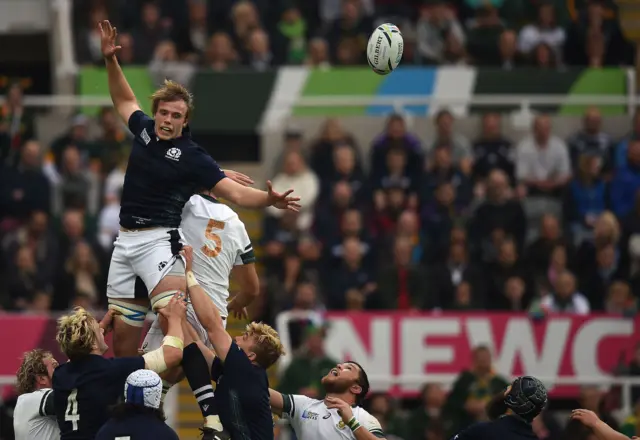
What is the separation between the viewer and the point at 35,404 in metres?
13.3

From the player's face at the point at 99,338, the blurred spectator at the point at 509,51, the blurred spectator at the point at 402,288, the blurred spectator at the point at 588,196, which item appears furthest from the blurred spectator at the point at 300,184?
the player's face at the point at 99,338

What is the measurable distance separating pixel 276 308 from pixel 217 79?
5087mm

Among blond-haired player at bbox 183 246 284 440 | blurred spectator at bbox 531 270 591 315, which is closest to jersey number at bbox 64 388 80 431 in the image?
blond-haired player at bbox 183 246 284 440

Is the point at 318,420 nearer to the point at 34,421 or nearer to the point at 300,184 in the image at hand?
the point at 34,421

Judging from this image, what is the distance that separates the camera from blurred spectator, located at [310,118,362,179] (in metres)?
22.5

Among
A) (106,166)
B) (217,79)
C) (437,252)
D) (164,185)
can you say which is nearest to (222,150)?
(217,79)

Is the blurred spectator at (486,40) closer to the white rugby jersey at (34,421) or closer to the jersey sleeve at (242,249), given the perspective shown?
the jersey sleeve at (242,249)

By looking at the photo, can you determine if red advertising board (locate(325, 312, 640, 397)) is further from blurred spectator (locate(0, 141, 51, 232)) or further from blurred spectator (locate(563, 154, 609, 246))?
blurred spectator (locate(0, 141, 51, 232))

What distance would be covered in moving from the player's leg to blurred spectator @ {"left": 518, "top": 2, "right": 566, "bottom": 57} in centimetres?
1261

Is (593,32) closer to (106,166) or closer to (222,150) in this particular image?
(222,150)

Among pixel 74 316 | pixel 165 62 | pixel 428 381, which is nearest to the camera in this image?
pixel 74 316

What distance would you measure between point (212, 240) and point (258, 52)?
1098 centimetres

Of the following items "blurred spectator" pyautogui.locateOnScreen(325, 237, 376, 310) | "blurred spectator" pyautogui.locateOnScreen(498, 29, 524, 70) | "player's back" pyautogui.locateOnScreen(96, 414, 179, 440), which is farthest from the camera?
"blurred spectator" pyautogui.locateOnScreen(498, 29, 524, 70)

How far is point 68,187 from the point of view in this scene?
22.2 metres
